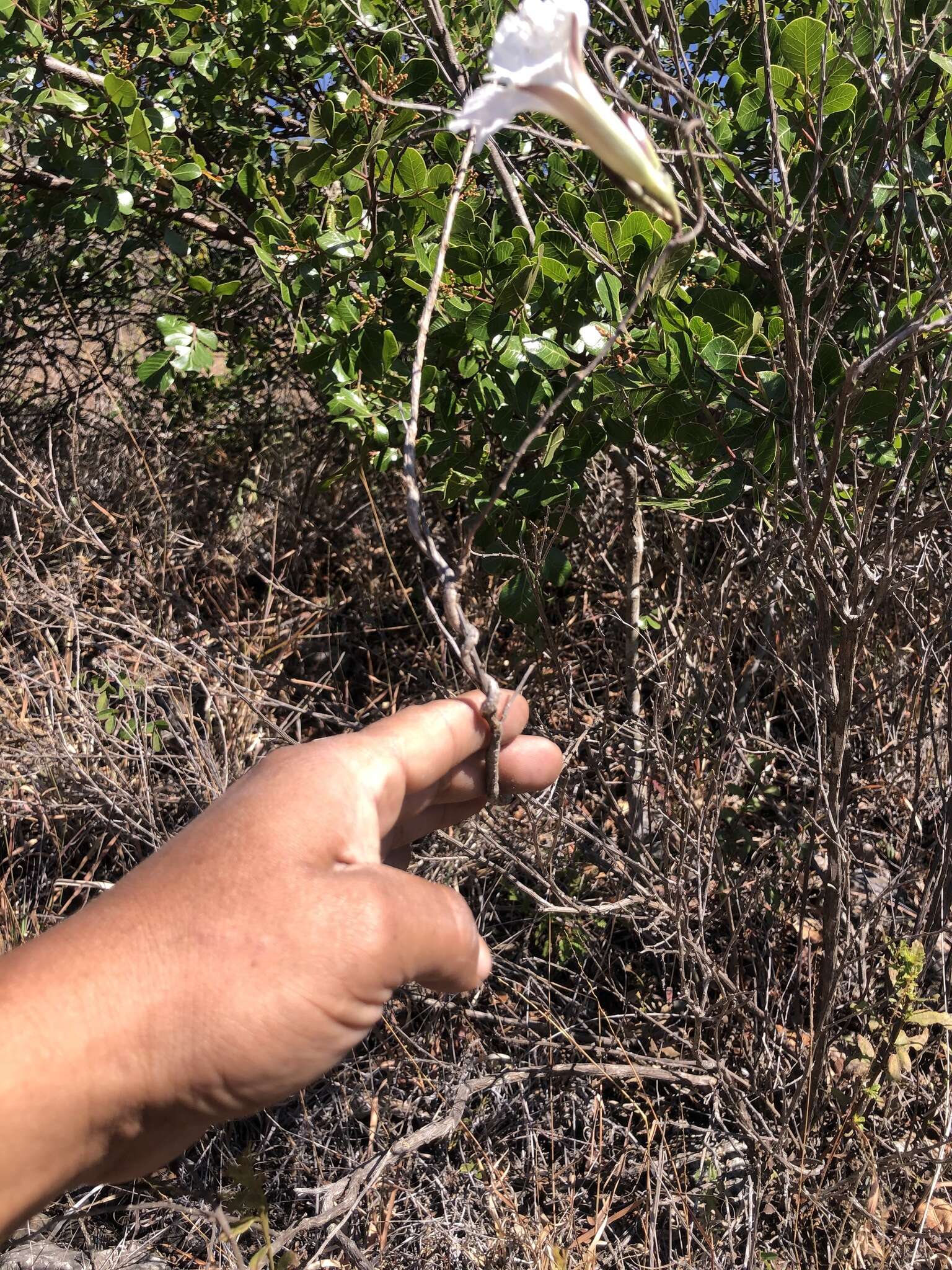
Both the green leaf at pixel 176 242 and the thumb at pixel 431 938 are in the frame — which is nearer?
the thumb at pixel 431 938

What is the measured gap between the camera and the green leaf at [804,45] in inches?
57.6

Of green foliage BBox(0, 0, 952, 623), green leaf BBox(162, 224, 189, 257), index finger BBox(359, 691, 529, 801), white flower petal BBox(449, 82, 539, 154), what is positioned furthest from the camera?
green leaf BBox(162, 224, 189, 257)

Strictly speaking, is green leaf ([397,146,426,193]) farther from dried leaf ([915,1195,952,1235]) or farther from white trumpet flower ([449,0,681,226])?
dried leaf ([915,1195,952,1235])

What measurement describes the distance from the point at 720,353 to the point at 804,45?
0.49m

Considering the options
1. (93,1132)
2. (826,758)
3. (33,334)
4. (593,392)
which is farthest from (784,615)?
(33,334)

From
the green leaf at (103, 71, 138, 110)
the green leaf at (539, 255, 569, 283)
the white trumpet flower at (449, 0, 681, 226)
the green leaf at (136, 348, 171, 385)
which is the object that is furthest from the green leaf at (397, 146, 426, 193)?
the white trumpet flower at (449, 0, 681, 226)

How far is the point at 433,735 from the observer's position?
4.23 feet

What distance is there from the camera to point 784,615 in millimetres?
1876

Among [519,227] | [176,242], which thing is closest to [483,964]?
[519,227]

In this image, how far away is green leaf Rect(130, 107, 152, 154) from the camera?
80.3 inches

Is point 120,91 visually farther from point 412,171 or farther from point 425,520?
point 425,520

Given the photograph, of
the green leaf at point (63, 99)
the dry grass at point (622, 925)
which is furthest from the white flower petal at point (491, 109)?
the green leaf at point (63, 99)

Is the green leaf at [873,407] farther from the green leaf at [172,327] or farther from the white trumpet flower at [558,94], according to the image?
the green leaf at [172,327]

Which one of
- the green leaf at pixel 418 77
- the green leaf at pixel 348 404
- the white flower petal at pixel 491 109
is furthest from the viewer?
the green leaf at pixel 348 404
